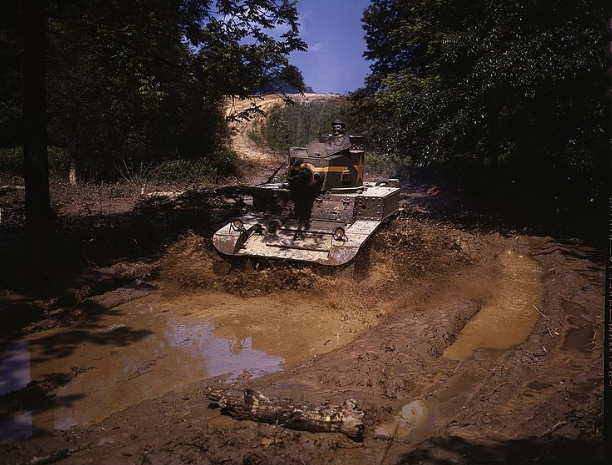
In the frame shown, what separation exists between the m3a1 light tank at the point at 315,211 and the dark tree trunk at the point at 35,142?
2533mm

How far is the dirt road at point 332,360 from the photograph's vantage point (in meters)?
3.58

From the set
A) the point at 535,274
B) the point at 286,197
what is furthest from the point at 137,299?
the point at 535,274

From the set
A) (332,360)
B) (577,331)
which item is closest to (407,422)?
(332,360)

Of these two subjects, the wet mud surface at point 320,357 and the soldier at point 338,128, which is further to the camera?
the soldier at point 338,128

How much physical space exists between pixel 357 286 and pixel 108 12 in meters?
5.40

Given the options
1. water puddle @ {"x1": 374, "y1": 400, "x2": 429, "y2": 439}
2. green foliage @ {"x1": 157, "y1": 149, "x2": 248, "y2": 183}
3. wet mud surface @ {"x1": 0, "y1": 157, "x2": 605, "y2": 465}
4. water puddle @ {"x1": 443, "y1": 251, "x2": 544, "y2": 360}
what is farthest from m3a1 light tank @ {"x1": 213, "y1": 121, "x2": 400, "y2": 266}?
green foliage @ {"x1": 157, "y1": 149, "x2": 248, "y2": 183}

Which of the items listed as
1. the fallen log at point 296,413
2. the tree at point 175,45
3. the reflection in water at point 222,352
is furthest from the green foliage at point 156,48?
the fallen log at point 296,413

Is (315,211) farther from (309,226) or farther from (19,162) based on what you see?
(19,162)

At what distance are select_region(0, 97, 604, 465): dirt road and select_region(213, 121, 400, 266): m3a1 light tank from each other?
0.39 meters

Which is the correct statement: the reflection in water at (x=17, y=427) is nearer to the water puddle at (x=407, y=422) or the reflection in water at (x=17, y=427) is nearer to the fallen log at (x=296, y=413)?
the fallen log at (x=296, y=413)

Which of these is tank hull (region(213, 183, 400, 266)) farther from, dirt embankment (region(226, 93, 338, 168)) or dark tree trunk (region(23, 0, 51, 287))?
dirt embankment (region(226, 93, 338, 168))

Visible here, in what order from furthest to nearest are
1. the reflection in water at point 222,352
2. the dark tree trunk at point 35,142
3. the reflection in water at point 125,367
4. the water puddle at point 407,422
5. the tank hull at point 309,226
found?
the tank hull at point 309,226
the dark tree trunk at point 35,142
the reflection in water at point 222,352
the reflection in water at point 125,367
the water puddle at point 407,422

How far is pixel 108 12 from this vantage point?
732cm

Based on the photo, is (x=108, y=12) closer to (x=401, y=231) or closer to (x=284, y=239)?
(x=284, y=239)
